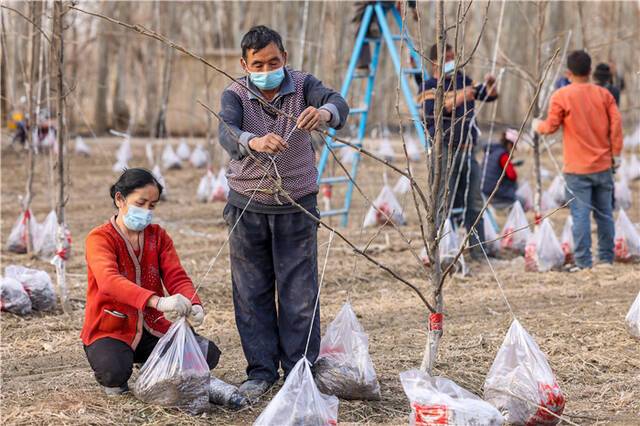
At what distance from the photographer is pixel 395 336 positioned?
181 inches

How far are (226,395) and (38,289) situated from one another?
2062 millimetres

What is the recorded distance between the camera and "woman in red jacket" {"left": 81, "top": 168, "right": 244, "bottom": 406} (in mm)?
3357

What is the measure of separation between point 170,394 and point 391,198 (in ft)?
16.7

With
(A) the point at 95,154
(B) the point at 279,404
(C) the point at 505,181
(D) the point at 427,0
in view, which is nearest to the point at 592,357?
(B) the point at 279,404

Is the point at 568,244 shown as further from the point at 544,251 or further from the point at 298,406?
the point at 298,406

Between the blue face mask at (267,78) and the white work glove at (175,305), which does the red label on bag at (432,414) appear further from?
the blue face mask at (267,78)

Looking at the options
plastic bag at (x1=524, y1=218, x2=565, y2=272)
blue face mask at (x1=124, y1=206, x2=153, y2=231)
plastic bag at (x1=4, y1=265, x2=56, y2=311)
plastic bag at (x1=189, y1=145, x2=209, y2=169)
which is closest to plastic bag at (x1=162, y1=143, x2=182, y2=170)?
plastic bag at (x1=189, y1=145, x2=209, y2=169)

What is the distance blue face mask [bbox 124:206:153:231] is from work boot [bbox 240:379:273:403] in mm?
730

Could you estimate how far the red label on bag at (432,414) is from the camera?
283 centimetres

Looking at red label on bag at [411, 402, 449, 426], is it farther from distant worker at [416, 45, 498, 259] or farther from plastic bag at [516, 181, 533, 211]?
plastic bag at [516, 181, 533, 211]

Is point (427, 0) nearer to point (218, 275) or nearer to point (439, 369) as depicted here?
point (218, 275)

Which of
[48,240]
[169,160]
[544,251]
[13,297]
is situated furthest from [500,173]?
[169,160]

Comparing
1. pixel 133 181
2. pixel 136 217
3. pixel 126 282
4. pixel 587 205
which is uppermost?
pixel 133 181

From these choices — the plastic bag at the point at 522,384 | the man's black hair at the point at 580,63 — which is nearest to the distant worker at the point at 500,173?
the man's black hair at the point at 580,63
